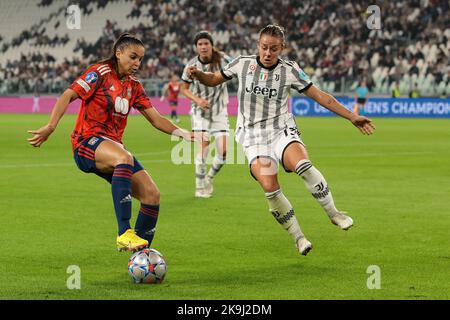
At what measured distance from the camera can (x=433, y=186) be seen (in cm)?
1511

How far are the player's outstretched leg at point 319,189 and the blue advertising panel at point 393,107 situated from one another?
112 ft

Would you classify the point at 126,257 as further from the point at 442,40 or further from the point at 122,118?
the point at 442,40

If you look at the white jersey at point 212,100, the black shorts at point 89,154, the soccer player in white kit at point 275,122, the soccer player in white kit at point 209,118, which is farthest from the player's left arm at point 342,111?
the white jersey at point 212,100

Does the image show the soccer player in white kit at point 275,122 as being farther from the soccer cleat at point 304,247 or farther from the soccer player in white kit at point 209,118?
the soccer player in white kit at point 209,118

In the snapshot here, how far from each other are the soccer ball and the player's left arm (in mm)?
2554

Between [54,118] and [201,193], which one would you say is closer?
[54,118]

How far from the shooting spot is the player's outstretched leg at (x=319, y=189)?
8.80m

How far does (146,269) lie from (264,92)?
2.66m

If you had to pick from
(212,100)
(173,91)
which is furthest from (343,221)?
(173,91)

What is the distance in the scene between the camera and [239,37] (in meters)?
50.5

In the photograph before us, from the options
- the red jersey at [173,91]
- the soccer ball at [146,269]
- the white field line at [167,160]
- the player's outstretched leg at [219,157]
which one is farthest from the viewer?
the red jersey at [173,91]

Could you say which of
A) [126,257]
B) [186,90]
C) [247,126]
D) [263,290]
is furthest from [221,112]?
[263,290]

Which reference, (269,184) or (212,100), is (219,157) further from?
(269,184)

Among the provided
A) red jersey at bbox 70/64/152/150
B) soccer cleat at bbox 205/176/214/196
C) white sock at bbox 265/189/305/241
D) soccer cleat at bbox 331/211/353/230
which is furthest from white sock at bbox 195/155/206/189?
red jersey at bbox 70/64/152/150
